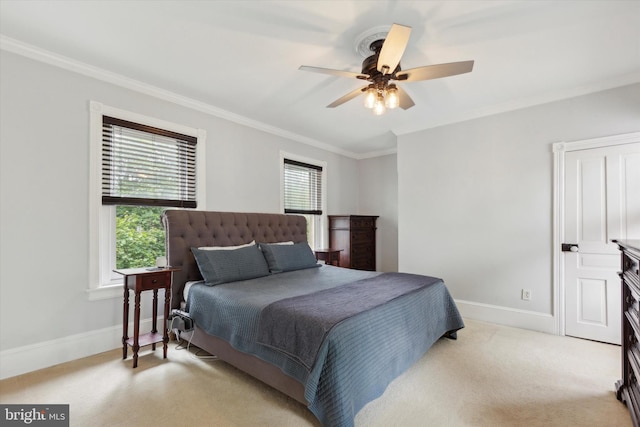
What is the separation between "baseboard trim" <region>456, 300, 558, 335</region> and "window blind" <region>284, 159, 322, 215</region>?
2628 millimetres

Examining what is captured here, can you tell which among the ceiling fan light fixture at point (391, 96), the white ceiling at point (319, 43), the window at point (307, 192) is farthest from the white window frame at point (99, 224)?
the ceiling fan light fixture at point (391, 96)

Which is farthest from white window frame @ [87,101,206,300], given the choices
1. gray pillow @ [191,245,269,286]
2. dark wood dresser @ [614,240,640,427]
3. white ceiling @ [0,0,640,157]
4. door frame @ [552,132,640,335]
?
door frame @ [552,132,640,335]

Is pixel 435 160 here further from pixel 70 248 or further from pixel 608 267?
pixel 70 248

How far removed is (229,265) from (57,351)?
152 centimetres

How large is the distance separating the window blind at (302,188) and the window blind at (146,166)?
5.05 ft

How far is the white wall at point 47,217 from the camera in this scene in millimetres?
2291

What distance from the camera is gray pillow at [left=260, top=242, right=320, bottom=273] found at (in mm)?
3350

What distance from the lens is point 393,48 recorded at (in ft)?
6.12

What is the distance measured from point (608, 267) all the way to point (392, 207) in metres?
3.07

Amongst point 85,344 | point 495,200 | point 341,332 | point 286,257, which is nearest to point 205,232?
point 286,257

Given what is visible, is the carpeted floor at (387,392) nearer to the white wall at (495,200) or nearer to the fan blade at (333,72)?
the white wall at (495,200)

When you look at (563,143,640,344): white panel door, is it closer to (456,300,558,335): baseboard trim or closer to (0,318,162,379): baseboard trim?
(456,300,558,335): baseboard trim

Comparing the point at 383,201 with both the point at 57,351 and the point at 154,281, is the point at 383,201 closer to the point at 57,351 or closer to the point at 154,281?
the point at 154,281

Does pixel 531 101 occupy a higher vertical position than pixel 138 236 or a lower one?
higher
